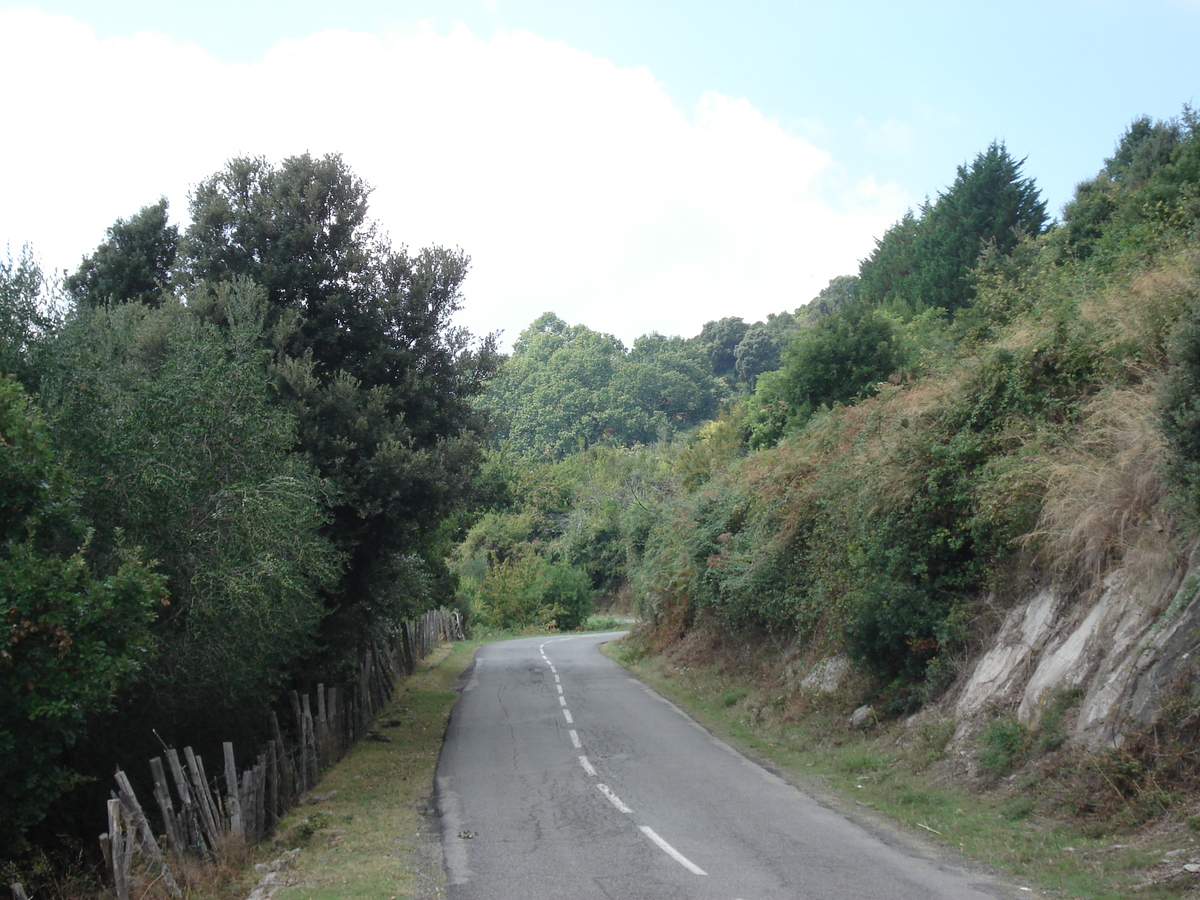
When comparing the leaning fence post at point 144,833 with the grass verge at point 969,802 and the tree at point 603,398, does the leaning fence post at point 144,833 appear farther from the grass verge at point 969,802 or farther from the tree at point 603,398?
the tree at point 603,398

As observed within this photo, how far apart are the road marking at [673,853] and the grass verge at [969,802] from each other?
250cm

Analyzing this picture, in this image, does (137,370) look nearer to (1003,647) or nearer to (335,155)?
(335,155)

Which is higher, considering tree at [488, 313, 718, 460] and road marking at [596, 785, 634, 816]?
tree at [488, 313, 718, 460]

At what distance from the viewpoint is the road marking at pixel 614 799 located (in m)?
10.3

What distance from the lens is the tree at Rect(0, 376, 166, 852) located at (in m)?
7.28

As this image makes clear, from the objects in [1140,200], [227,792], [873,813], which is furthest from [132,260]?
[1140,200]

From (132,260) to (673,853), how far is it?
55.3 feet

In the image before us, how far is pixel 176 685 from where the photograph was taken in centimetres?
1038

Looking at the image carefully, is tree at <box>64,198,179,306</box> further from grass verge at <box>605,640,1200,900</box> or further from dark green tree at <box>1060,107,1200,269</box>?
dark green tree at <box>1060,107,1200,269</box>

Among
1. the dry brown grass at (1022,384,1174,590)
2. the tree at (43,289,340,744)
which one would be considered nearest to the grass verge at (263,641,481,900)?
the tree at (43,289,340,744)

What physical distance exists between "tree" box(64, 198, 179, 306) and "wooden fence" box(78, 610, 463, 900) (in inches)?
357

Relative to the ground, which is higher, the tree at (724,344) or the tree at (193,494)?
the tree at (724,344)

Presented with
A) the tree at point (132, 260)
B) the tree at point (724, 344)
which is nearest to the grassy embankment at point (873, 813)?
the tree at point (132, 260)

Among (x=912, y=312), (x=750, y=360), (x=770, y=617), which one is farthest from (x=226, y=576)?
(x=750, y=360)
